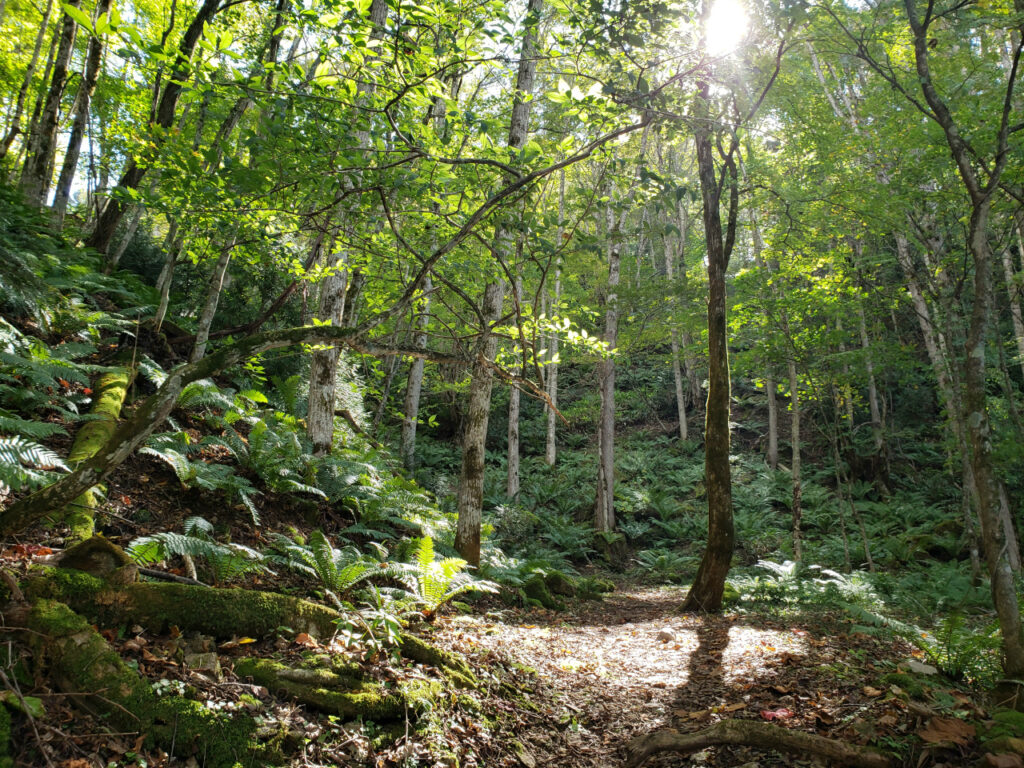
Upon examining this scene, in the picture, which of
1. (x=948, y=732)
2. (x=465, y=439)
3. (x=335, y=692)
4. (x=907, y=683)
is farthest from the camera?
(x=465, y=439)

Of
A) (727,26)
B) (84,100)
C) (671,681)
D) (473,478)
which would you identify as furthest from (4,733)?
(84,100)

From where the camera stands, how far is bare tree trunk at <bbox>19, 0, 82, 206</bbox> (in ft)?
22.1

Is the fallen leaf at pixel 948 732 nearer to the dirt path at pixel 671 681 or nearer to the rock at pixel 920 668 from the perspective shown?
the dirt path at pixel 671 681

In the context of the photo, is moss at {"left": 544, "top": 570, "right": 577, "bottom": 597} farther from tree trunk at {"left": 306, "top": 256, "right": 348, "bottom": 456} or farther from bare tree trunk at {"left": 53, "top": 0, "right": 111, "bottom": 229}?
bare tree trunk at {"left": 53, "top": 0, "right": 111, "bottom": 229}

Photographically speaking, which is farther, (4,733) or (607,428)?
Result: (607,428)

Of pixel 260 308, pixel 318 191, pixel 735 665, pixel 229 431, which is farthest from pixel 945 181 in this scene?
pixel 260 308

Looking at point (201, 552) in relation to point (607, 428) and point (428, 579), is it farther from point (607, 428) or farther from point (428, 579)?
point (607, 428)

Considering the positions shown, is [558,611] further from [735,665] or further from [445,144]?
[445,144]

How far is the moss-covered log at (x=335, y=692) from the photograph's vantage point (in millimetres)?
2666

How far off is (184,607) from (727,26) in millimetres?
6289

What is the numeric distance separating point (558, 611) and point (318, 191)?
5.78 metres

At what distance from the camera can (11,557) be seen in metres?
2.73

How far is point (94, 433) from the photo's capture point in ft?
15.0

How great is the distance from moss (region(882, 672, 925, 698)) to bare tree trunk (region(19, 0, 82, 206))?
408 inches
